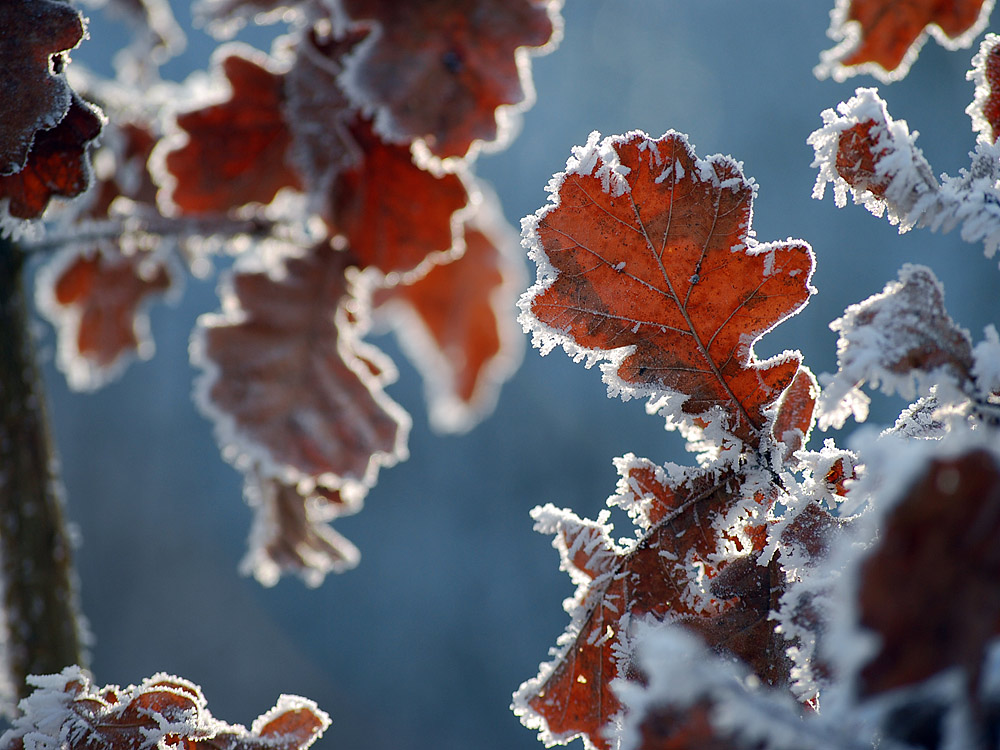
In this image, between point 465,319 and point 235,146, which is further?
point 465,319

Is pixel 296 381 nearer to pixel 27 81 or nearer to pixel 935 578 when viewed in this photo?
pixel 27 81

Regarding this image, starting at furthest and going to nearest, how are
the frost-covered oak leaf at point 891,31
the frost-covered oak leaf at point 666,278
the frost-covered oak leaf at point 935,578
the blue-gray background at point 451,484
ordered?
1. the blue-gray background at point 451,484
2. the frost-covered oak leaf at point 891,31
3. the frost-covered oak leaf at point 666,278
4. the frost-covered oak leaf at point 935,578

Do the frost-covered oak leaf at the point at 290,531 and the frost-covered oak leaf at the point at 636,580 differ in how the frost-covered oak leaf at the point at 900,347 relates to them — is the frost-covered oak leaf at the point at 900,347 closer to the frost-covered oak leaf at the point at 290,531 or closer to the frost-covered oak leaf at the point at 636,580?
the frost-covered oak leaf at the point at 636,580

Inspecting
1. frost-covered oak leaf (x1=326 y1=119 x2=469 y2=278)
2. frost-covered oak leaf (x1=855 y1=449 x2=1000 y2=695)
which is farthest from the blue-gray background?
frost-covered oak leaf (x1=855 y1=449 x2=1000 y2=695)

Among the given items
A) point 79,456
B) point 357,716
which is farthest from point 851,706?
point 79,456

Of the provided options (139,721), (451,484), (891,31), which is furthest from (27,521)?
(451,484)

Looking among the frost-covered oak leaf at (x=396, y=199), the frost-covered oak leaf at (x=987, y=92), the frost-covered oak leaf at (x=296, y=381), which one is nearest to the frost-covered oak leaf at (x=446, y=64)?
the frost-covered oak leaf at (x=396, y=199)
